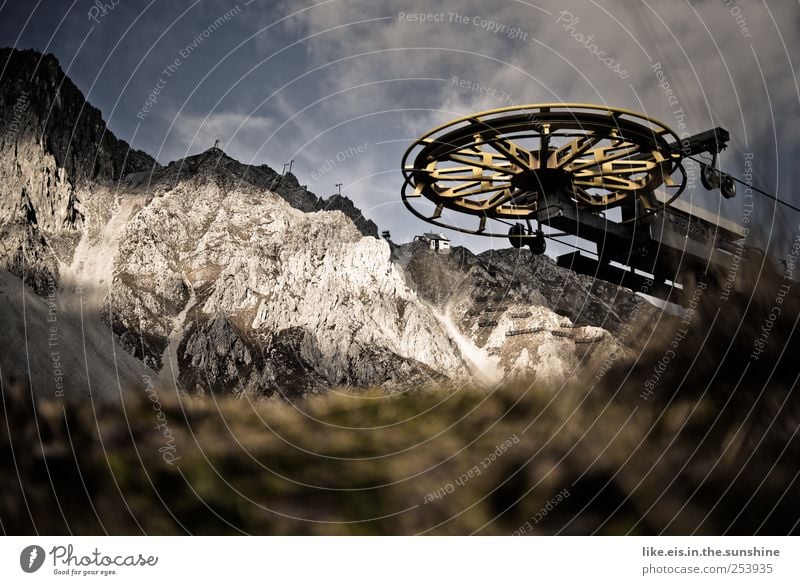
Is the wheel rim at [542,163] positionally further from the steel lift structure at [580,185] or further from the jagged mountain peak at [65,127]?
the jagged mountain peak at [65,127]

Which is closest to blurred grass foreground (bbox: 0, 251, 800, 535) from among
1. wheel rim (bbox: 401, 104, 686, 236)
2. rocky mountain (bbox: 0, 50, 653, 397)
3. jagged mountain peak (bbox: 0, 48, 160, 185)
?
wheel rim (bbox: 401, 104, 686, 236)

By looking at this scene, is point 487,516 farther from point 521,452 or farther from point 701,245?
point 701,245

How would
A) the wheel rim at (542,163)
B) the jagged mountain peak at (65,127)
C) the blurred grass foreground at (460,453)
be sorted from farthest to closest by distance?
1. the jagged mountain peak at (65,127)
2. the wheel rim at (542,163)
3. the blurred grass foreground at (460,453)

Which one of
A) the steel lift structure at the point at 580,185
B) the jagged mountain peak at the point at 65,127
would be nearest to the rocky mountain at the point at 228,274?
the jagged mountain peak at the point at 65,127

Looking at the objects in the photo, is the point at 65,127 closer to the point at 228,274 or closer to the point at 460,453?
the point at 228,274

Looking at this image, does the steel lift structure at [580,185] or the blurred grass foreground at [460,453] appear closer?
the blurred grass foreground at [460,453]

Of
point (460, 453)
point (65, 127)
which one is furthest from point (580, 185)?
point (65, 127)
